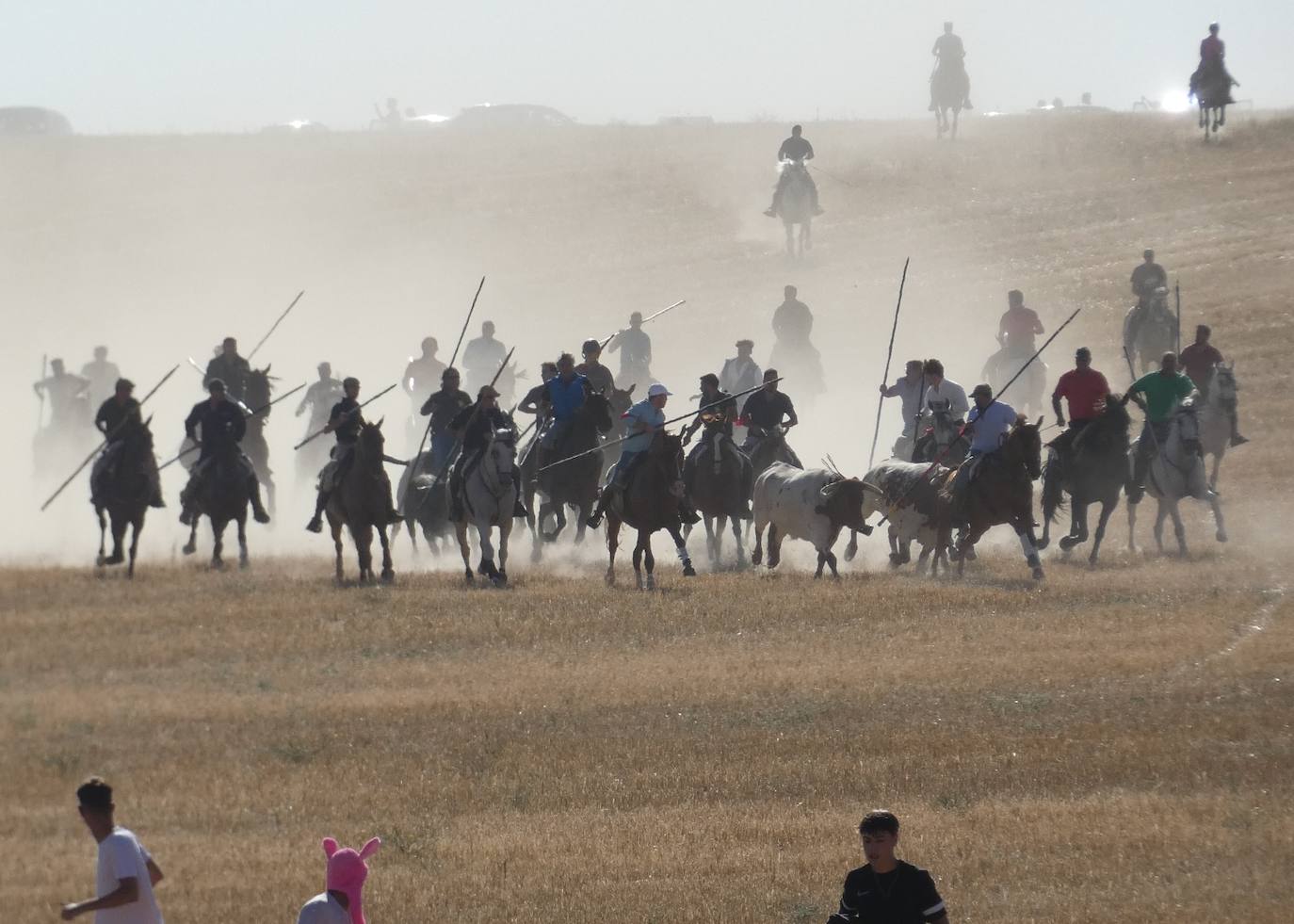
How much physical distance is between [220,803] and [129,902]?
211 inches

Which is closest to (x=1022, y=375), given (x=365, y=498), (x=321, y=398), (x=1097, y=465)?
(x=1097, y=465)

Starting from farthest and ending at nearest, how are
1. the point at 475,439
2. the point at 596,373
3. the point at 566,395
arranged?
the point at 596,373, the point at 566,395, the point at 475,439

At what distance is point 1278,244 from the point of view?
156ft

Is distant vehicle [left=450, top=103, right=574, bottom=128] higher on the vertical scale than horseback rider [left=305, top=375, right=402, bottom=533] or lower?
higher

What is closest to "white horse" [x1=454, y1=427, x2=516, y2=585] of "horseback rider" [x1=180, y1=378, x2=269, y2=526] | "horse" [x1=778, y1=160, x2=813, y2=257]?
"horseback rider" [x1=180, y1=378, x2=269, y2=526]

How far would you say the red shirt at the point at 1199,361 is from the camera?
3086 cm

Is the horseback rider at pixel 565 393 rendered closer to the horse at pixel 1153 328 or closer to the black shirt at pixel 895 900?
the horse at pixel 1153 328

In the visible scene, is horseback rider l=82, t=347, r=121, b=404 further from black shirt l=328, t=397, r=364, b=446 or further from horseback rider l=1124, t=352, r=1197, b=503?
horseback rider l=1124, t=352, r=1197, b=503

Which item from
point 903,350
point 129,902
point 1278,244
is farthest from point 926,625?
point 1278,244

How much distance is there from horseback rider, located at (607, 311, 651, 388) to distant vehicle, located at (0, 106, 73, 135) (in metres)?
60.0

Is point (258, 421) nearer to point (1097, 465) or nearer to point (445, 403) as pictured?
point (445, 403)

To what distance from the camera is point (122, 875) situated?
10703 mm

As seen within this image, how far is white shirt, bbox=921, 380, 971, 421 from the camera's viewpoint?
27266 millimetres

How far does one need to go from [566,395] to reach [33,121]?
7076 cm
